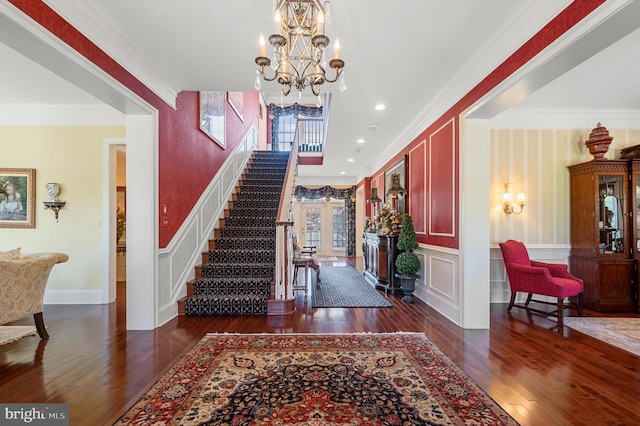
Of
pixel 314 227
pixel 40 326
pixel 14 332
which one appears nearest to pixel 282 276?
pixel 40 326

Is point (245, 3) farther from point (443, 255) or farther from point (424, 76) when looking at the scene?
point (443, 255)

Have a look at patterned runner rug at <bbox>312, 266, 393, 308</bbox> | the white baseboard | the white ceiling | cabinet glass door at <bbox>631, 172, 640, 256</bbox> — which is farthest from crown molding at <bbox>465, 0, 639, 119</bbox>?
the white baseboard

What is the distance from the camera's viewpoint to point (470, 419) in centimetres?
174

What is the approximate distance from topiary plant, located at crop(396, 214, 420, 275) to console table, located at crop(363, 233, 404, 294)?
21 cm

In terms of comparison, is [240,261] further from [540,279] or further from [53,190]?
[540,279]

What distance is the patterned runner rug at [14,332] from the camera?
9.43 feet

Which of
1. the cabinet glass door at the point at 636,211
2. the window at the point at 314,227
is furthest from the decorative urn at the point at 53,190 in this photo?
the cabinet glass door at the point at 636,211

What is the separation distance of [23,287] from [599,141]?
694cm

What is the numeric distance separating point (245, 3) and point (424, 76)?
6.68ft

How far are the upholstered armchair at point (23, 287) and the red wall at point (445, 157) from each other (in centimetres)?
436

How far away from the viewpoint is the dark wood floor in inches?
74.9

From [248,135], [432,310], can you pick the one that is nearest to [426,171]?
[432,310]

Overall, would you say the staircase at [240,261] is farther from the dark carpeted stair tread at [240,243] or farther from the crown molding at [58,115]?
the crown molding at [58,115]

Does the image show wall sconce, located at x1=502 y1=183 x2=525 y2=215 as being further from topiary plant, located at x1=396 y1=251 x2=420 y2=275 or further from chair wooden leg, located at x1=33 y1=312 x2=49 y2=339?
chair wooden leg, located at x1=33 y1=312 x2=49 y2=339
